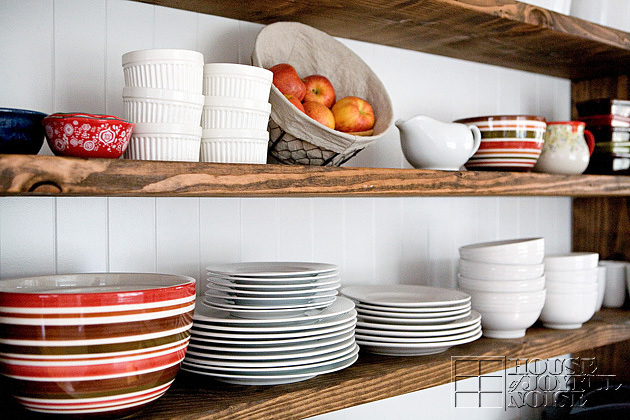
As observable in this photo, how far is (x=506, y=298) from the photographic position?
1.31 meters

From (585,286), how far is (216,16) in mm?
998

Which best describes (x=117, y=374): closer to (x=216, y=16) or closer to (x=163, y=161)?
(x=163, y=161)

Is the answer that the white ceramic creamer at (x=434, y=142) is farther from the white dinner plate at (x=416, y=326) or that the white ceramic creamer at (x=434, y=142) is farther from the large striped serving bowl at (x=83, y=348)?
the large striped serving bowl at (x=83, y=348)

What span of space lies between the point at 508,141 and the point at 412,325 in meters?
0.45

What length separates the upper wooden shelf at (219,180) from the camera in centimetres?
73

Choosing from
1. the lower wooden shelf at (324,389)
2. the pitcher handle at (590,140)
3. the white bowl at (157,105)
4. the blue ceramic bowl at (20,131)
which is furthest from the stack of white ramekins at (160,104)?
the pitcher handle at (590,140)

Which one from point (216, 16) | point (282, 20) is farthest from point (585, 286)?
point (216, 16)

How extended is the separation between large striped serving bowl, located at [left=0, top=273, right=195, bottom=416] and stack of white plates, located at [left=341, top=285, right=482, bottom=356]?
456 millimetres

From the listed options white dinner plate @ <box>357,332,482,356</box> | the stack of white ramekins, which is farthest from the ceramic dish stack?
Answer: the stack of white ramekins

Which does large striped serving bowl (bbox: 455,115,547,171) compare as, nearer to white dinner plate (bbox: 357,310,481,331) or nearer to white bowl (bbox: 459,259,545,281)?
white bowl (bbox: 459,259,545,281)

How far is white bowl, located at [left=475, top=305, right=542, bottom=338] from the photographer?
131 cm

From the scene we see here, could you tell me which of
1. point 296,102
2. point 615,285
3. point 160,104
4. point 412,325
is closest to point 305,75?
point 296,102

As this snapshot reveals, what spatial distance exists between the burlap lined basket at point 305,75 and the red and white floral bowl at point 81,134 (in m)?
0.30

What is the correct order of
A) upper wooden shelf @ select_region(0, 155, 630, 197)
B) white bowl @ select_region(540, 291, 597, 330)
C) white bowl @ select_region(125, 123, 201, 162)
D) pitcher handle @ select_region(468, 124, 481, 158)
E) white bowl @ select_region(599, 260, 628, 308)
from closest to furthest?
upper wooden shelf @ select_region(0, 155, 630, 197) → white bowl @ select_region(125, 123, 201, 162) → pitcher handle @ select_region(468, 124, 481, 158) → white bowl @ select_region(540, 291, 597, 330) → white bowl @ select_region(599, 260, 628, 308)
